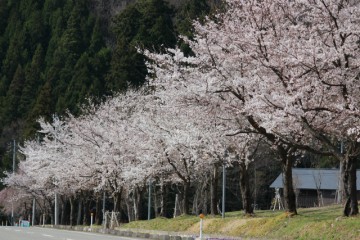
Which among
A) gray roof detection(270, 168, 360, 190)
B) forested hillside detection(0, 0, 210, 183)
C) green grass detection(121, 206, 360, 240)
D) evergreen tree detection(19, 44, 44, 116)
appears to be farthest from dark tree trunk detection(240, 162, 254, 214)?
evergreen tree detection(19, 44, 44, 116)

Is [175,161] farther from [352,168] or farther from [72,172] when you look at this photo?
[352,168]

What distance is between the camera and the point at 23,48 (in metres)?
108

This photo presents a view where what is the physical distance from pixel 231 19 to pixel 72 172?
2545 centimetres

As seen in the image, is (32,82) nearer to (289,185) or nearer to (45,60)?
(45,60)

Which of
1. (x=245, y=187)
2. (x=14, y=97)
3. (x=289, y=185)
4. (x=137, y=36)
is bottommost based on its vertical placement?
(x=289, y=185)

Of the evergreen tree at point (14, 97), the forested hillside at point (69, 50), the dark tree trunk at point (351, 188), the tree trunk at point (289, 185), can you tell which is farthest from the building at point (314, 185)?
the evergreen tree at point (14, 97)

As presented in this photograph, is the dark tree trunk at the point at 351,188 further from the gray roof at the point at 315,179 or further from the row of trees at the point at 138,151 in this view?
the gray roof at the point at 315,179

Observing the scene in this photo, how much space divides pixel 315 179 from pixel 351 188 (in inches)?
1194

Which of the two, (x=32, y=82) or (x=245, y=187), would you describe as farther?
(x=32, y=82)

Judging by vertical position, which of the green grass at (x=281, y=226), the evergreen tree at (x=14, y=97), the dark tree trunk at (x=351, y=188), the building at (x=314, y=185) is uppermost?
the evergreen tree at (x=14, y=97)

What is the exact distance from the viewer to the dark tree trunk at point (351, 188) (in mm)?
16422

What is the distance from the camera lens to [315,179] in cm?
4641

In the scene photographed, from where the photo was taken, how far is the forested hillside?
70375mm

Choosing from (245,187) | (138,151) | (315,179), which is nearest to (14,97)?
(315,179)
